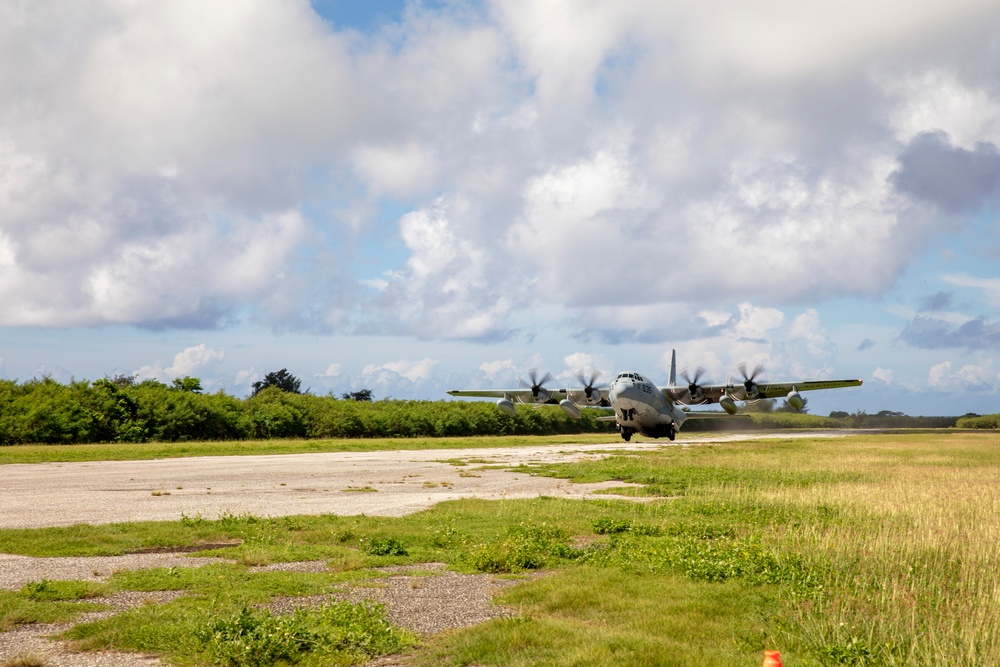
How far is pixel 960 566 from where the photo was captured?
1196cm

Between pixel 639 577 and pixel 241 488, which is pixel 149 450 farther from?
pixel 639 577

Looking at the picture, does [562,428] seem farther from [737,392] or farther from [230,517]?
[230,517]

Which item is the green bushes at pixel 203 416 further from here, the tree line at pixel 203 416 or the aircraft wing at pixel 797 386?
the aircraft wing at pixel 797 386

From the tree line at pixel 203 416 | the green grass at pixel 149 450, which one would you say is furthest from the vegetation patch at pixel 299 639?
the tree line at pixel 203 416

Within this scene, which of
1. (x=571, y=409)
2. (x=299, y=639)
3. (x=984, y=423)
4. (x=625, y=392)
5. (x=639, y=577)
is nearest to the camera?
(x=299, y=639)

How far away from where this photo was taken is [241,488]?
24547mm

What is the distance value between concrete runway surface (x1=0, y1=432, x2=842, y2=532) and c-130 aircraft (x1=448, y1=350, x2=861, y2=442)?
53.0 feet

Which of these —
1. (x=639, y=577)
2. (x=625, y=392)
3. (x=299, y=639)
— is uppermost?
(x=625, y=392)

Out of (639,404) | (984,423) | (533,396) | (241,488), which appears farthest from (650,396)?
(984,423)

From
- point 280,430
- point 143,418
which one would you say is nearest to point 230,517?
point 143,418

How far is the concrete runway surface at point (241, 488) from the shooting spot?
1891 cm

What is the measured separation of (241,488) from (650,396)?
109 ft

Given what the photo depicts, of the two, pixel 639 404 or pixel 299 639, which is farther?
pixel 639 404

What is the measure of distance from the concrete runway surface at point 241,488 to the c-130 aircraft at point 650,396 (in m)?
16.2
